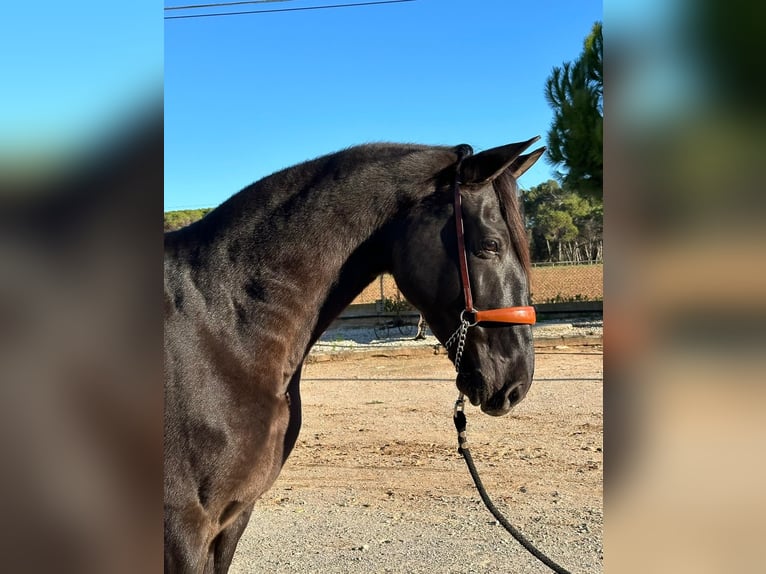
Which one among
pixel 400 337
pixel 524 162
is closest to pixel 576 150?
pixel 400 337

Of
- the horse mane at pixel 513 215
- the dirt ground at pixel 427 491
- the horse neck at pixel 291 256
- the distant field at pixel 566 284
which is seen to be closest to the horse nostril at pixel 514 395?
the horse mane at pixel 513 215

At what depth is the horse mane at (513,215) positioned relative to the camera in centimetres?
187

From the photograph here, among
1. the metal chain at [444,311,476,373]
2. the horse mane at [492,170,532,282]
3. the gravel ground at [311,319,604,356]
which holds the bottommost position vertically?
the gravel ground at [311,319,604,356]

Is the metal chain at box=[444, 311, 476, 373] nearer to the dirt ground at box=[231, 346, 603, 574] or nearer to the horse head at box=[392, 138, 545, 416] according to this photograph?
the horse head at box=[392, 138, 545, 416]

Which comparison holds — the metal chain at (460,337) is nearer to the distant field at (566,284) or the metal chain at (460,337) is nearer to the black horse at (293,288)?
the black horse at (293,288)

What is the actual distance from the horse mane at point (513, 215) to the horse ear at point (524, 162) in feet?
0.34

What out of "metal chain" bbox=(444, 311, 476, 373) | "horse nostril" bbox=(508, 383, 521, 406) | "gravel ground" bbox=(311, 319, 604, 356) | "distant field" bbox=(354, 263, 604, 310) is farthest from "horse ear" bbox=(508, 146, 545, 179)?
"distant field" bbox=(354, 263, 604, 310)

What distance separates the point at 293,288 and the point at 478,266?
0.58 meters

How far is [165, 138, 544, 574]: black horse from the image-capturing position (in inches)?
66.3
